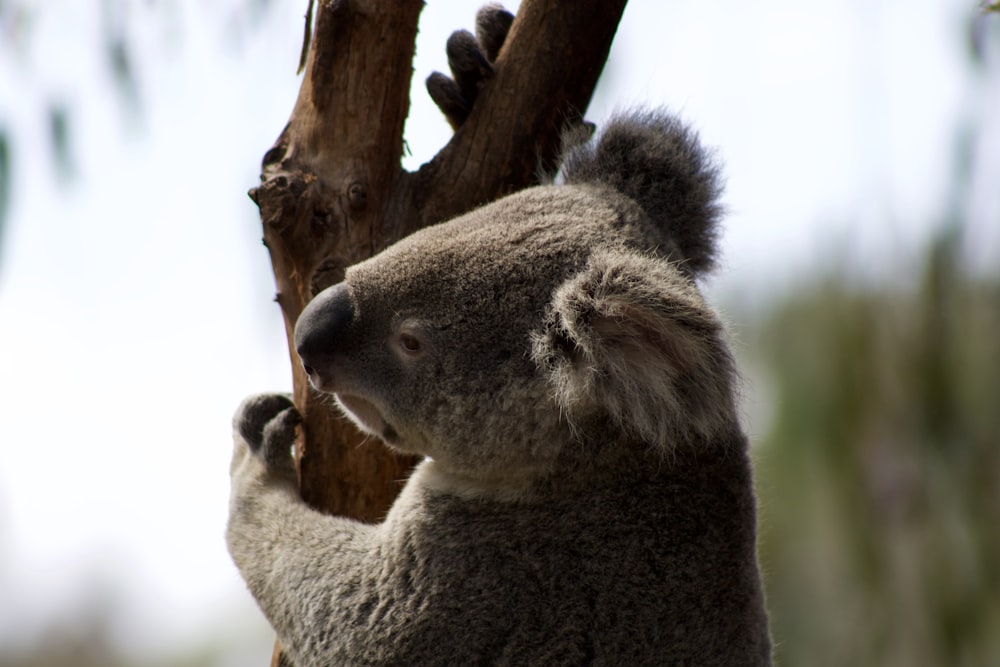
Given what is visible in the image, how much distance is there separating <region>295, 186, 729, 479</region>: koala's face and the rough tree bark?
30 centimetres

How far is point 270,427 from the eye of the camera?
108 inches

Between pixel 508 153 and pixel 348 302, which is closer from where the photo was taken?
pixel 348 302

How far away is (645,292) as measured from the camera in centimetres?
221

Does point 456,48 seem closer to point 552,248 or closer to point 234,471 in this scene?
point 552,248

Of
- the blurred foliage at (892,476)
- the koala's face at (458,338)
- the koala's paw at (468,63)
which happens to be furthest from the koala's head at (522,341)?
the blurred foliage at (892,476)

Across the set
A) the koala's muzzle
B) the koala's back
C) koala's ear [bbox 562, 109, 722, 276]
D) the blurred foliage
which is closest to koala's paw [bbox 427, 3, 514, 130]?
koala's ear [bbox 562, 109, 722, 276]

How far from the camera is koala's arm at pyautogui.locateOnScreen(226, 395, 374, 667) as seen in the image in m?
2.49

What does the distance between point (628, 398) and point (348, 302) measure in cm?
73

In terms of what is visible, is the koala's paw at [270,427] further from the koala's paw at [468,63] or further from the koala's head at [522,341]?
the koala's paw at [468,63]

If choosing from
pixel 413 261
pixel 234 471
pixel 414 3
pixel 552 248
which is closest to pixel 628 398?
pixel 552 248

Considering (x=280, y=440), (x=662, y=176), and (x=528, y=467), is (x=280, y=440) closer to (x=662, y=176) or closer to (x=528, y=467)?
(x=528, y=467)

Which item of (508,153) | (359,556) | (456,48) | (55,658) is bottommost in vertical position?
(55,658)

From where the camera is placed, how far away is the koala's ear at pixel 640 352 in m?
2.20

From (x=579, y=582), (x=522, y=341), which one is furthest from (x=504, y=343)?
(x=579, y=582)
